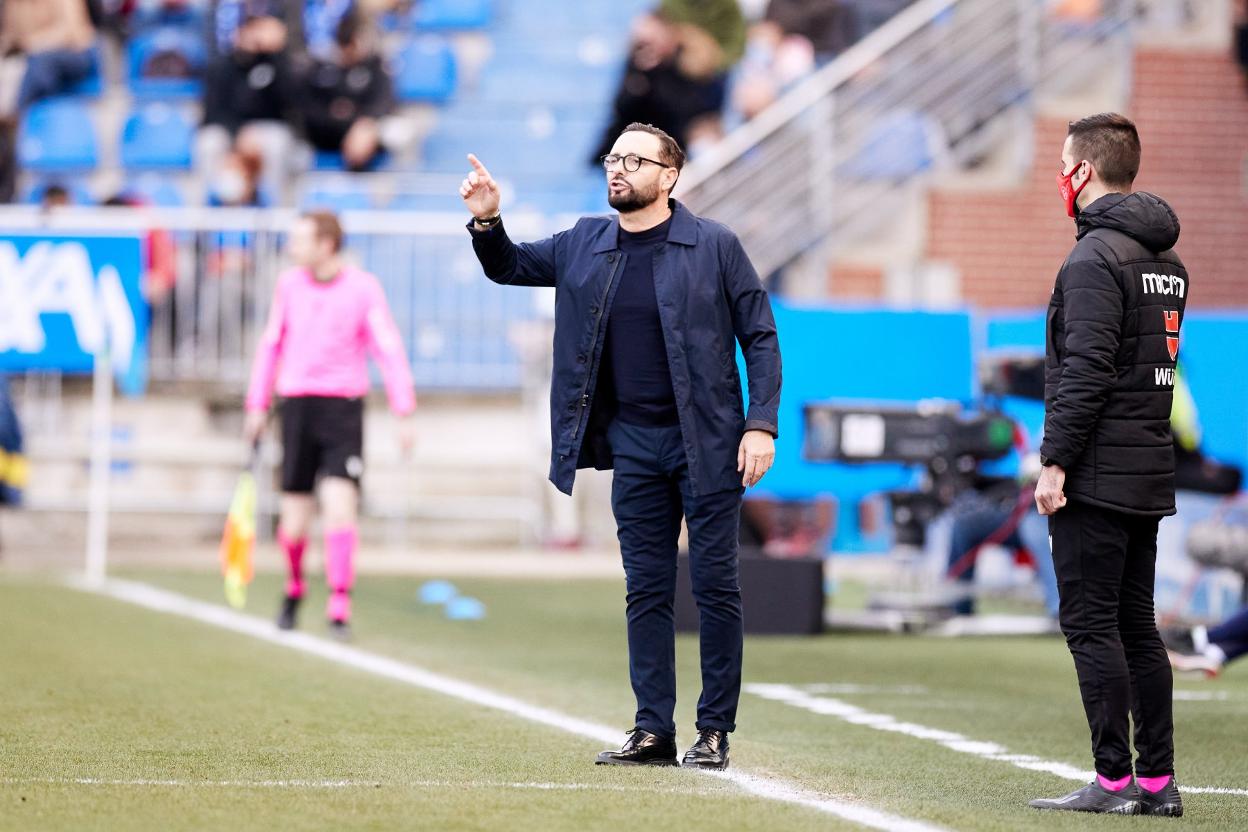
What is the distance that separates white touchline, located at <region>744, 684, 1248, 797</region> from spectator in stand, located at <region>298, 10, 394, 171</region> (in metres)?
10.9

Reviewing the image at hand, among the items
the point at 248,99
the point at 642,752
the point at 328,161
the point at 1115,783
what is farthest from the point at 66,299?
the point at 1115,783

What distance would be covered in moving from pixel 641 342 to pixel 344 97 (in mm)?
12925

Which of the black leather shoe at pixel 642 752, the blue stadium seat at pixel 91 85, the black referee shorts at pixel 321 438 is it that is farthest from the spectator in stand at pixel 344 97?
the black leather shoe at pixel 642 752

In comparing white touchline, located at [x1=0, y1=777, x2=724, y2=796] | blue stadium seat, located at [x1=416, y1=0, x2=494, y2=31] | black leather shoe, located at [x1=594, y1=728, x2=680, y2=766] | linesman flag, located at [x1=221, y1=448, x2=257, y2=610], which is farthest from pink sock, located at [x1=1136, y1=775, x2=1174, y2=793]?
blue stadium seat, located at [x1=416, y1=0, x2=494, y2=31]

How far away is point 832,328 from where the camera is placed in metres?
13.8

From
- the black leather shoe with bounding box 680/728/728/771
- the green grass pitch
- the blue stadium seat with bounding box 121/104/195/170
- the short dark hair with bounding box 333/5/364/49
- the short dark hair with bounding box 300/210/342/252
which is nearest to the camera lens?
the green grass pitch

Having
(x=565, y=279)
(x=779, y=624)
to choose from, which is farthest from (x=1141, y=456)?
(x=779, y=624)

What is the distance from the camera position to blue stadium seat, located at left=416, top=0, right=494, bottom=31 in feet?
70.3

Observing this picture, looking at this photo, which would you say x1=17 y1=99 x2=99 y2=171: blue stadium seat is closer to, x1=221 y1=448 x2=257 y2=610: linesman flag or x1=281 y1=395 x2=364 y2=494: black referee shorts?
x1=221 y1=448 x2=257 y2=610: linesman flag

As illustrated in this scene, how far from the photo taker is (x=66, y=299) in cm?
1495

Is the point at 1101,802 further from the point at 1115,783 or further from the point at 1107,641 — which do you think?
the point at 1107,641

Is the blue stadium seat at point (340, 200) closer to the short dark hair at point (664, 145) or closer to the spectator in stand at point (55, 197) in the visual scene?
the spectator in stand at point (55, 197)

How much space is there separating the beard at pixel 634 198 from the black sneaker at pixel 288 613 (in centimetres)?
498

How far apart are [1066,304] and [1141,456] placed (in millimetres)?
465
